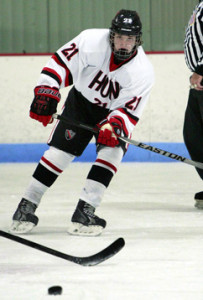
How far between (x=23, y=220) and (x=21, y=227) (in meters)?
0.03

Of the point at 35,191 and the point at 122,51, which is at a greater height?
the point at 122,51

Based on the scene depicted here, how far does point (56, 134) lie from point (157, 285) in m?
1.08

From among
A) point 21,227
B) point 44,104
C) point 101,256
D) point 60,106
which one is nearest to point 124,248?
point 101,256

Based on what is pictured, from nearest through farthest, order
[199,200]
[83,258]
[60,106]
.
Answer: [83,258]
[199,200]
[60,106]

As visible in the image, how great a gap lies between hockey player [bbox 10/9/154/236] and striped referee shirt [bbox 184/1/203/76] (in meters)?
0.40

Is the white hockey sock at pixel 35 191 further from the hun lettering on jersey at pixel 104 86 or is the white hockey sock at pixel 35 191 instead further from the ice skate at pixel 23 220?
the hun lettering on jersey at pixel 104 86

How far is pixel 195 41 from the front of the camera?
11.0 feet

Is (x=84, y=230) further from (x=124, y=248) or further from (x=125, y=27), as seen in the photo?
(x=125, y=27)

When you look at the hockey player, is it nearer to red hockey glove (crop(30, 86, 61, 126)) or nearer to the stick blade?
red hockey glove (crop(30, 86, 61, 126))

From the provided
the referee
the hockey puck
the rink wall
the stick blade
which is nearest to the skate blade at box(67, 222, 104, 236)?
the stick blade

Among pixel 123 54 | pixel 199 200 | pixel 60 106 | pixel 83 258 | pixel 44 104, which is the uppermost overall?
pixel 123 54

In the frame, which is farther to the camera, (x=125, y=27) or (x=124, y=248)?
(x=125, y=27)

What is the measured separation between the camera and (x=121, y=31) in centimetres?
288

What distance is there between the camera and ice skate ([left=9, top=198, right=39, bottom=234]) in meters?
2.96
